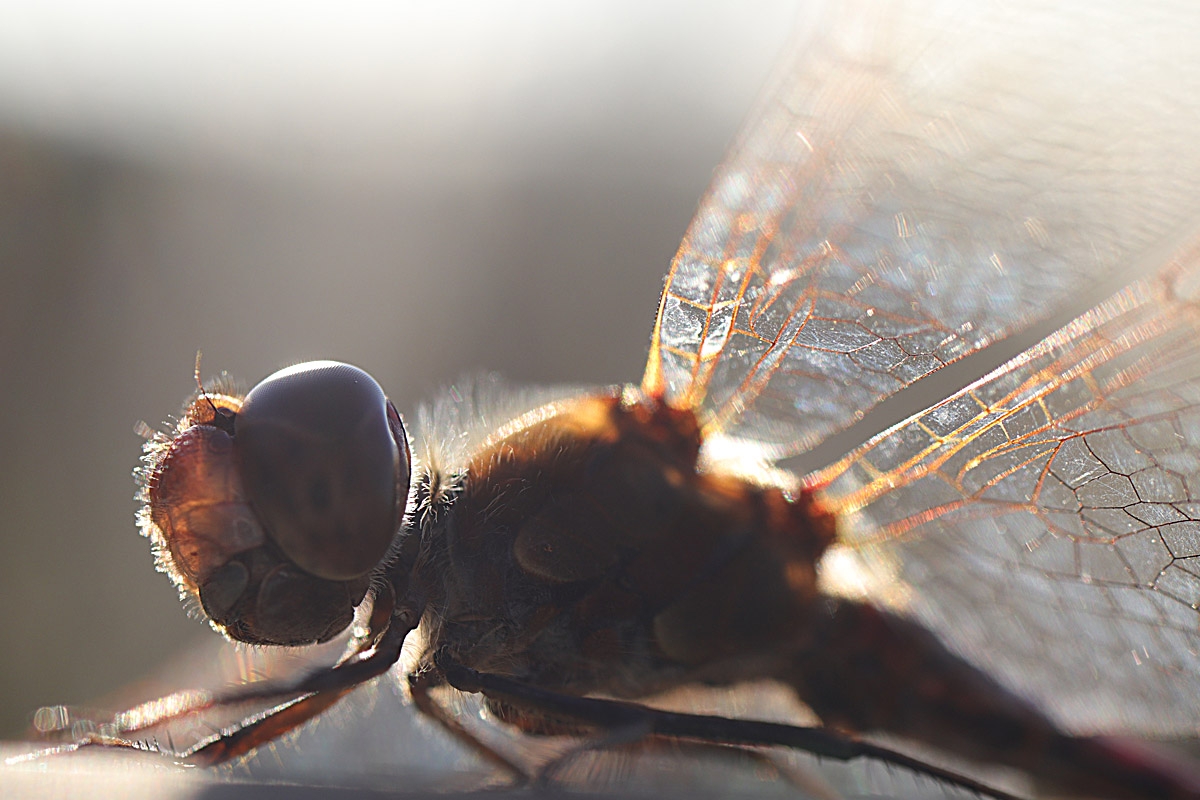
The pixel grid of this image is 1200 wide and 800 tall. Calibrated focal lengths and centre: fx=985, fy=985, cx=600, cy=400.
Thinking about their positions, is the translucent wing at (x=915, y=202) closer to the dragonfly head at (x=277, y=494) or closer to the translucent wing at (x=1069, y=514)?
the translucent wing at (x=1069, y=514)

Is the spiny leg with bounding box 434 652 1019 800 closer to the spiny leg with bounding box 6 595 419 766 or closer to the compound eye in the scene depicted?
the spiny leg with bounding box 6 595 419 766

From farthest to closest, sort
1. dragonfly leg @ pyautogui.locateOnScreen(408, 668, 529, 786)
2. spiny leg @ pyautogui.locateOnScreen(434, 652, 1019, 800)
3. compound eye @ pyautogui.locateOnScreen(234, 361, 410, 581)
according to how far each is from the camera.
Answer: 1. dragonfly leg @ pyautogui.locateOnScreen(408, 668, 529, 786)
2. spiny leg @ pyautogui.locateOnScreen(434, 652, 1019, 800)
3. compound eye @ pyautogui.locateOnScreen(234, 361, 410, 581)

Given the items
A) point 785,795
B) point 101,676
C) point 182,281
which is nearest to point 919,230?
point 785,795

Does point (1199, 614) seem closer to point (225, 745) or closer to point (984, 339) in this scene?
point (984, 339)

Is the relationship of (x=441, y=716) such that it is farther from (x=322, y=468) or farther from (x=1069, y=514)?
(x=1069, y=514)

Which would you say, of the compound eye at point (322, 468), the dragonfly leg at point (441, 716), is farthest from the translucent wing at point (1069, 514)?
the compound eye at point (322, 468)

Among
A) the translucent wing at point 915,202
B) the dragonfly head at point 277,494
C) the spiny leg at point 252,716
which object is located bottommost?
the spiny leg at point 252,716

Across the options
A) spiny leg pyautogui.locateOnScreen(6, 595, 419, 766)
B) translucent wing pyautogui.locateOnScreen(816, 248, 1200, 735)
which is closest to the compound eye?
spiny leg pyautogui.locateOnScreen(6, 595, 419, 766)
